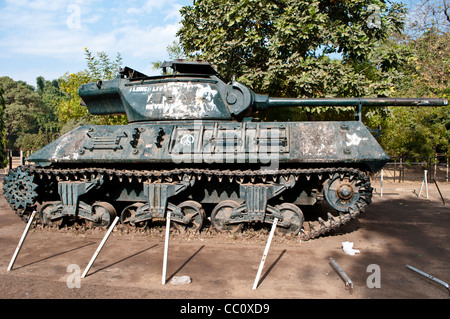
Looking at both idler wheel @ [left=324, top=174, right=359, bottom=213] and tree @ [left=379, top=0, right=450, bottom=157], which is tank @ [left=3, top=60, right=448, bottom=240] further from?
tree @ [left=379, top=0, right=450, bottom=157]

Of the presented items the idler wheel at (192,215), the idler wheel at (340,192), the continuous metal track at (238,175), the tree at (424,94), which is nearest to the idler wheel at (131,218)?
the continuous metal track at (238,175)

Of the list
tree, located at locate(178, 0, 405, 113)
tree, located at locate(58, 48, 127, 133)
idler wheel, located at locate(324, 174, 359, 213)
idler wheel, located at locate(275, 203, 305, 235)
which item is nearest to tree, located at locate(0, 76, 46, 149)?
tree, located at locate(58, 48, 127, 133)

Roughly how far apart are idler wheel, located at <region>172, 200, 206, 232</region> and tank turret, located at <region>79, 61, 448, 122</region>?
2.10 m

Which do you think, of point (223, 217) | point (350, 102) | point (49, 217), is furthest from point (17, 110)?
point (350, 102)

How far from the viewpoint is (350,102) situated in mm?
8930

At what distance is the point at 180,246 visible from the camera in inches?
304

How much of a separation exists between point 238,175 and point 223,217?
1177 mm

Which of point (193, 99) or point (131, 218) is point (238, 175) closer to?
point (193, 99)

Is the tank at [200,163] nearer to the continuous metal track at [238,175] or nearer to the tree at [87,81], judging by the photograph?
the continuous metal track at [238,175]

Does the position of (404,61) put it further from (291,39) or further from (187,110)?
(187,110)

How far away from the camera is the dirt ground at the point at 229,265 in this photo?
5.20m

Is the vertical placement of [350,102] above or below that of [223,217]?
above

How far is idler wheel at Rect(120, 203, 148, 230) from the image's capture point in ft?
28.8

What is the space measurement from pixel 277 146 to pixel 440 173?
1969 cm
